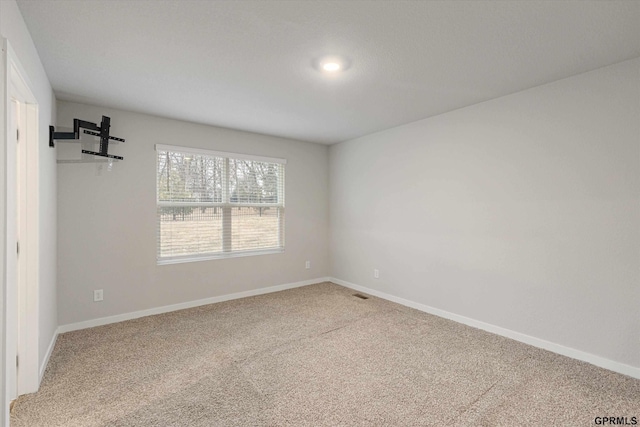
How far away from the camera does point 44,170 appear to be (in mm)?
2537

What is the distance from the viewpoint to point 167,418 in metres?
1.90

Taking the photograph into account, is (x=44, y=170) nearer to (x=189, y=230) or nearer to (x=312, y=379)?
(x=189, y=230)

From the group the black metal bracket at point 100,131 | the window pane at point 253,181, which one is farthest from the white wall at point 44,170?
the window pane at point 253,181

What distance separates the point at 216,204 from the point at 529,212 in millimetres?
3760

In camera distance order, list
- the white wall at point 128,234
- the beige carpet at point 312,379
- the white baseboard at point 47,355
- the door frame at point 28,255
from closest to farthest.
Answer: the beige carpet at point 312,379
the door frame at point 28,255
the white baseboard at point 47,355
the white wall at point 128,234

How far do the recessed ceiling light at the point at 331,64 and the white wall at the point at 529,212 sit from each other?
1.77 meters

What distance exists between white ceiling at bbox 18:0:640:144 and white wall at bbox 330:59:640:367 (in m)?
0.33

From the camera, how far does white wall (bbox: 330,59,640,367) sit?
2457mm

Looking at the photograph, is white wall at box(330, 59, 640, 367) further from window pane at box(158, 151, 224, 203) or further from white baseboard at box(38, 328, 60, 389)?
white baseboard at box(38, 328, 60, 389)

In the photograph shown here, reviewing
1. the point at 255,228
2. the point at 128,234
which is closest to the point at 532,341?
the point at 255,228

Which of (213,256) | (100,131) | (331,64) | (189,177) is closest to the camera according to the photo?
(331,64)

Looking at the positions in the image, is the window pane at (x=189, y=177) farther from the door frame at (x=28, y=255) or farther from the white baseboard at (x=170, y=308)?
the door frame at (x=28, y=255)

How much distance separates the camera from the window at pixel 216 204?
3959 mm

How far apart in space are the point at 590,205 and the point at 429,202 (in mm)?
1578
